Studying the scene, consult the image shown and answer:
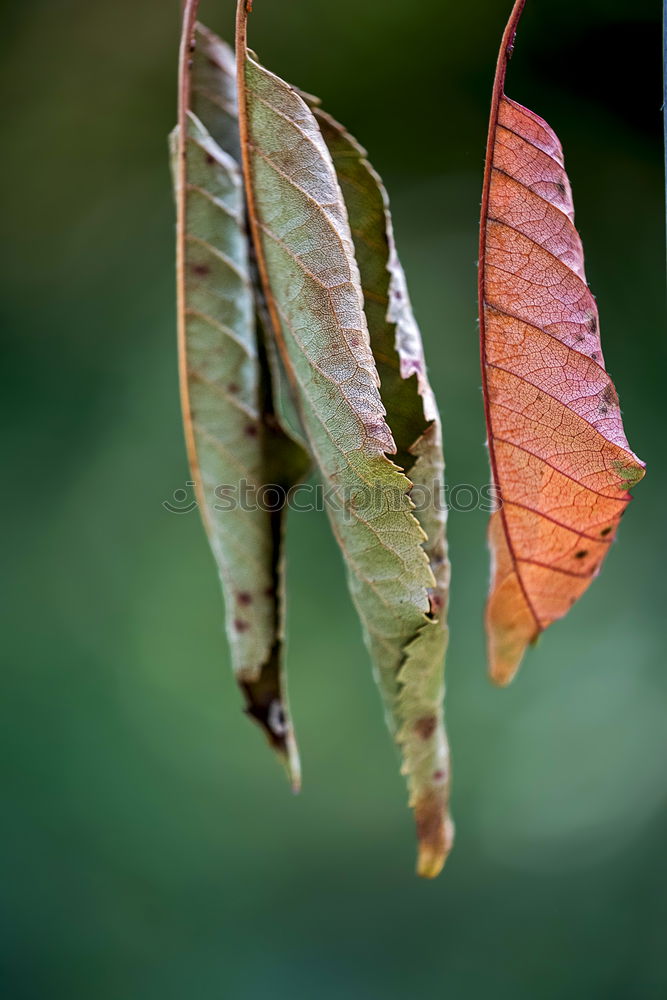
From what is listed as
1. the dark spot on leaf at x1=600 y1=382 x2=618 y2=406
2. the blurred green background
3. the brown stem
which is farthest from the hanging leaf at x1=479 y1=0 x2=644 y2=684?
the blurred green background

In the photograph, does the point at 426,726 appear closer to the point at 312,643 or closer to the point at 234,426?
the point at 234,426

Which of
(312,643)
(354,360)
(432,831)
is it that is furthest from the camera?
(312,643)

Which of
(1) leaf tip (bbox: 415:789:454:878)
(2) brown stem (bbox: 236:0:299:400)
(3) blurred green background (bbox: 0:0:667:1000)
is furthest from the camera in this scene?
(3) blurred green background (bbox: 0:0:667:1000)

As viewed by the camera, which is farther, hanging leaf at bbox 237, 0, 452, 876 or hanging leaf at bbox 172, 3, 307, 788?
hanging leaf at bbox 172, 3, 307, 788

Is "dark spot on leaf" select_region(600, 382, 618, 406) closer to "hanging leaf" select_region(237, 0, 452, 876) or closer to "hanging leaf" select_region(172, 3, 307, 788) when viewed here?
"hanging leaf" select_region(237, 0, 452, 876)

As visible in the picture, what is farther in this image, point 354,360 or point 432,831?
point 432,831

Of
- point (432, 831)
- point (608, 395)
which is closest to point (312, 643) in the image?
point (432, 831)
